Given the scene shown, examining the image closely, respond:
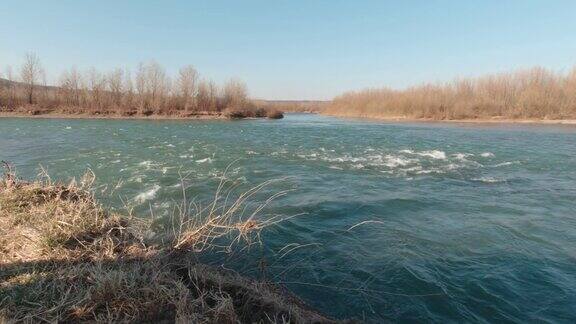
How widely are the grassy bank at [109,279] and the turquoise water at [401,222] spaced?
3.73 feet

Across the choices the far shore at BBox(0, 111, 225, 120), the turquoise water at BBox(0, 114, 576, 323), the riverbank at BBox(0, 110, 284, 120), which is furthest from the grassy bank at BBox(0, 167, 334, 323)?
the riverbank at BBox(0, 110, 284, 120)

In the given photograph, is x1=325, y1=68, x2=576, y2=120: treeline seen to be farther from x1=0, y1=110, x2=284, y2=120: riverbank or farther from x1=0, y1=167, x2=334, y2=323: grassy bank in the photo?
x1=0, y1=167, x2=334, y2=323: grassy bank

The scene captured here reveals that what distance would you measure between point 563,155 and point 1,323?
24579 millimetres

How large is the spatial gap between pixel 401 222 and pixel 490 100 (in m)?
64.4

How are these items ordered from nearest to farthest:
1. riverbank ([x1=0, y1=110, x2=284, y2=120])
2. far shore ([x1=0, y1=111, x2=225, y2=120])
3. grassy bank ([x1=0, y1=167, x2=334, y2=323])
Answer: grassy bank ([x1=0, y1=167, x2=334, y2=323])
far shore ([x1=0, y1=111, x2=225, y2=120])
riverbank ([x1=0, y1=110, x2=284, y2=120])

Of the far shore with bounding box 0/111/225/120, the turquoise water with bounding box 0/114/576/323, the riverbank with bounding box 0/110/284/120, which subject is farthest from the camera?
the riverbank with bounding box 0/110/284/120

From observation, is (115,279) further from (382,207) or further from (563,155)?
(563,155)

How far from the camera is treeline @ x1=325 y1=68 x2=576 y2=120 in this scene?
5675 centimetres

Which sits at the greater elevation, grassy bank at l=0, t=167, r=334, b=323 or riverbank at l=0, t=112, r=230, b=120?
riverbank at l=0, t=112, r=230, b=120

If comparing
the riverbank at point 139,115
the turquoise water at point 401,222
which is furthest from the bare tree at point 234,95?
the turquoise water at point 401,222

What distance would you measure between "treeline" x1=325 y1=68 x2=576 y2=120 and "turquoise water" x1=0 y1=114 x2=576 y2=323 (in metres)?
45.3

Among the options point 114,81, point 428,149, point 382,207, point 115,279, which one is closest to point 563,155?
point 428,149

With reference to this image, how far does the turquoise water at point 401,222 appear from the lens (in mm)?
5469

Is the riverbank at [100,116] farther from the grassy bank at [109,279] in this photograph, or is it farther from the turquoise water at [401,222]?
the grassy bank at [109,279]
